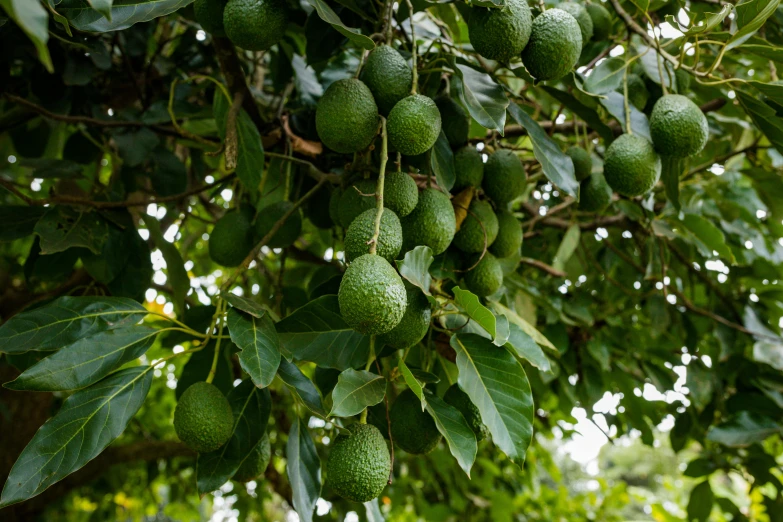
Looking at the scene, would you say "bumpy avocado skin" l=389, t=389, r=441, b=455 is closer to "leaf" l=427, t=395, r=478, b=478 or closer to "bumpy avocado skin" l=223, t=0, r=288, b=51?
"leaf" l=427, t=395, r=478, b=478

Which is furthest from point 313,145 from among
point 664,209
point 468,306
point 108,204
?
point 664,209

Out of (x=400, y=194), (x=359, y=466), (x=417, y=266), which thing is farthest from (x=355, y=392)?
(x=400, y=194)

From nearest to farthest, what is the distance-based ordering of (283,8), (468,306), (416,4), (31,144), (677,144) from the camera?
(468,306)
(283,8)
(677,144)
(416,4)
(31,144)

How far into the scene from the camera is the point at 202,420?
0.98 meters

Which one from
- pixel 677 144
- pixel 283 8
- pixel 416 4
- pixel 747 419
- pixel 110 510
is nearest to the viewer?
pixel 283 8

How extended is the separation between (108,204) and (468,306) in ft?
3.19

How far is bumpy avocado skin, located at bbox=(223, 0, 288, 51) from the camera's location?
105cm

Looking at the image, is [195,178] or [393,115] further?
[195,178]

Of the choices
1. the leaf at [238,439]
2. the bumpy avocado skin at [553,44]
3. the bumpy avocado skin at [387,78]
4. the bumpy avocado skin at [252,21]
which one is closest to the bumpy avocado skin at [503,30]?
the bumpy avocado skin at [553,44]

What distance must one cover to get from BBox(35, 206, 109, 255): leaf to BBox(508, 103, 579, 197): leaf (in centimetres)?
97

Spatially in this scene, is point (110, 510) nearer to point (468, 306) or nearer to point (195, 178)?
point (195, 178)

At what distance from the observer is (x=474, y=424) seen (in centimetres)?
110

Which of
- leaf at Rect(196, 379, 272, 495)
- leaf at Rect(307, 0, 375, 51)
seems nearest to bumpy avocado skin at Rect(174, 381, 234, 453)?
leaf at Rect(196, 379, 272, 495)

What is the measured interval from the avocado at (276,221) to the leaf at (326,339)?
34 cm
